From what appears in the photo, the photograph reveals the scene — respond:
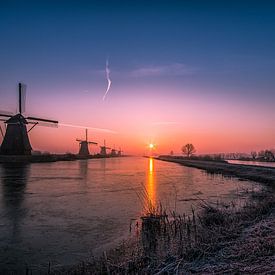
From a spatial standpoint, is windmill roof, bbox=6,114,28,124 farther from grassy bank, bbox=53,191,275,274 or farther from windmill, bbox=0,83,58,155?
grassy bank, bbox=53,191,275,274

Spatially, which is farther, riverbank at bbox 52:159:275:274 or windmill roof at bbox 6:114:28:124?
windmill roof at bbox 6:114:28:124

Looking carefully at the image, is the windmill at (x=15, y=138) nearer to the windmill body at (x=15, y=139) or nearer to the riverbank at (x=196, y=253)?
the windmill body at (x=15, y=139)

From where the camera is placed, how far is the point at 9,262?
8.00m

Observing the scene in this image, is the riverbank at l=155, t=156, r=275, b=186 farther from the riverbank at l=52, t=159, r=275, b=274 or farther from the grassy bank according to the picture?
the grassy bank

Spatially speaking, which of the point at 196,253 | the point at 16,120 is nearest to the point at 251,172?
the point at 196,253

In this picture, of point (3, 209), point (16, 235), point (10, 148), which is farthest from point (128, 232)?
point (10, 148)

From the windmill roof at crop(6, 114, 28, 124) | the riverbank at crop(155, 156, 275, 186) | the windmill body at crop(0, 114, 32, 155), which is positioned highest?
the windmill roof at crop(6, 114, 28, 124)

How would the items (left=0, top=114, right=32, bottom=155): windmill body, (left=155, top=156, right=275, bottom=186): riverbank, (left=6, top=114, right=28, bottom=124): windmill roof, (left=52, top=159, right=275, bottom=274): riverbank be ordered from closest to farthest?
(left=52, top=159, right=275, bottom=274): riverbank < (left=155, top=156, right=275, bottom=186): riverbank < (left=0, top=114, right=32, bottom=155): windmill body < (left=6, top=114, right=28, bottom=124): windmill roof

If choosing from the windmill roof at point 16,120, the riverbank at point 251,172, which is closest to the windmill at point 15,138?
the windmill roof at point 16,120

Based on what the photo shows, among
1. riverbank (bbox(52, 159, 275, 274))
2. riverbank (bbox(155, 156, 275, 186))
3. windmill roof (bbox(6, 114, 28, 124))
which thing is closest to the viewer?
riverbank (bbox(52, 159, 275, 274))

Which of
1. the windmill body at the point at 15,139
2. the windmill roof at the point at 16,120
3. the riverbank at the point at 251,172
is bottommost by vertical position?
the riverbank at the point at 251,172

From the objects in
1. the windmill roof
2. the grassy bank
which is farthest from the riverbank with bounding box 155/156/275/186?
the windmill roof

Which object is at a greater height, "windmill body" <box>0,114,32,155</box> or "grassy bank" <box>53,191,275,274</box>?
"windmill body" <box>0,114,32,155</box>

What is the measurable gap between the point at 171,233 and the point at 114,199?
8960 mm
